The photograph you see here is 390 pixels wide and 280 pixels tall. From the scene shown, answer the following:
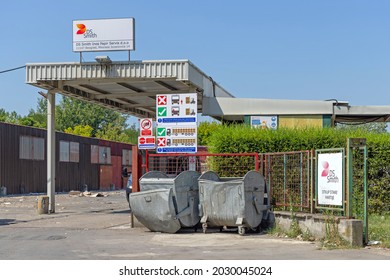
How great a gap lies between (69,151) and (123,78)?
30460 mm

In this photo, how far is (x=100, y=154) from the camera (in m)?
57.9

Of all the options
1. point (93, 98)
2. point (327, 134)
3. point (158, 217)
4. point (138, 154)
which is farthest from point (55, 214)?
point (327, 134)

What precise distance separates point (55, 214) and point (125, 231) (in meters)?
7.48

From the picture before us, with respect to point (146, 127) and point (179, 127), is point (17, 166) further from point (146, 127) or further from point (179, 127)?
point (179, 127)

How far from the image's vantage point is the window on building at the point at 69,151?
1912 inches

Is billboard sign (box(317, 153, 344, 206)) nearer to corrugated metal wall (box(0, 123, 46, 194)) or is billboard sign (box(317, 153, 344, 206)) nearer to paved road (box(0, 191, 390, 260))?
paved road (box(0, 191, 390, 260))

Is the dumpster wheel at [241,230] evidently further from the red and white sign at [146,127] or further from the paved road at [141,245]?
the red and white sign at [146,127]

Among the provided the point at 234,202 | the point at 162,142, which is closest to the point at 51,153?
the point at 162,142

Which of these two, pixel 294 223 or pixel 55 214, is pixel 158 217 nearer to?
pixel 294 223

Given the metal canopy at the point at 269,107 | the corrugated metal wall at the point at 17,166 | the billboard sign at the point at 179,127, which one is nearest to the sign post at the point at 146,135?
the metal canopy at the point at 269,107

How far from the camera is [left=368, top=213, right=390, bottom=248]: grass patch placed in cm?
1291

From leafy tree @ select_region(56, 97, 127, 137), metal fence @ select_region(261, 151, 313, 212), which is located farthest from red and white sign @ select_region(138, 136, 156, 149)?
leafy tree @ select_region(56, 97, 127, 137)

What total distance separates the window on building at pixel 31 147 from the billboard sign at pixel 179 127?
25.5 meters

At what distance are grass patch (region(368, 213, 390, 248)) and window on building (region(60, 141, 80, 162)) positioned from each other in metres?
35.2
